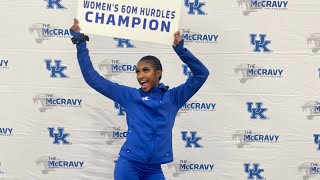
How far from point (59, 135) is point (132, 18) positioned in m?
1.13

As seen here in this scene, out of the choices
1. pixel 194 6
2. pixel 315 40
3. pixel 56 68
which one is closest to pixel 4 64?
pixel 56 68

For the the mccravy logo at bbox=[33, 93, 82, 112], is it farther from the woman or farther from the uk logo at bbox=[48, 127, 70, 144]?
the woman

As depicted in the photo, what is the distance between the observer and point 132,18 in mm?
2105

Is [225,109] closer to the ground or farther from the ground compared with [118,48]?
closer to the ground

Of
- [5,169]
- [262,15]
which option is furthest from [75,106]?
[262,15]

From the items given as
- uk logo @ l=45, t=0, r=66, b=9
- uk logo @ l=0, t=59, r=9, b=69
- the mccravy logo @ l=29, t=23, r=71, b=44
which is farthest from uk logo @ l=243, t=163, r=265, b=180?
uk logo @ l=0, t=59, r=9, b=69

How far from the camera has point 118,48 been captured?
8.85ft

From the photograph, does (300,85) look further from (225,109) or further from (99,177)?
(99,177)

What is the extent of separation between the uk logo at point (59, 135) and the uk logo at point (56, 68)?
1.25 ft

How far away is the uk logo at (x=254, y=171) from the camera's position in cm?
281

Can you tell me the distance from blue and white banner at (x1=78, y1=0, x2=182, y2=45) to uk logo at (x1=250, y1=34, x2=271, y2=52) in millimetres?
798

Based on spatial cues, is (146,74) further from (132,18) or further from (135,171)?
(135,171)

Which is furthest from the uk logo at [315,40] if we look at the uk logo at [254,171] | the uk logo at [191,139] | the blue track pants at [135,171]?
the blue track pants at [135,171]

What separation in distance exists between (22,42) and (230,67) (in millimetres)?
1454
